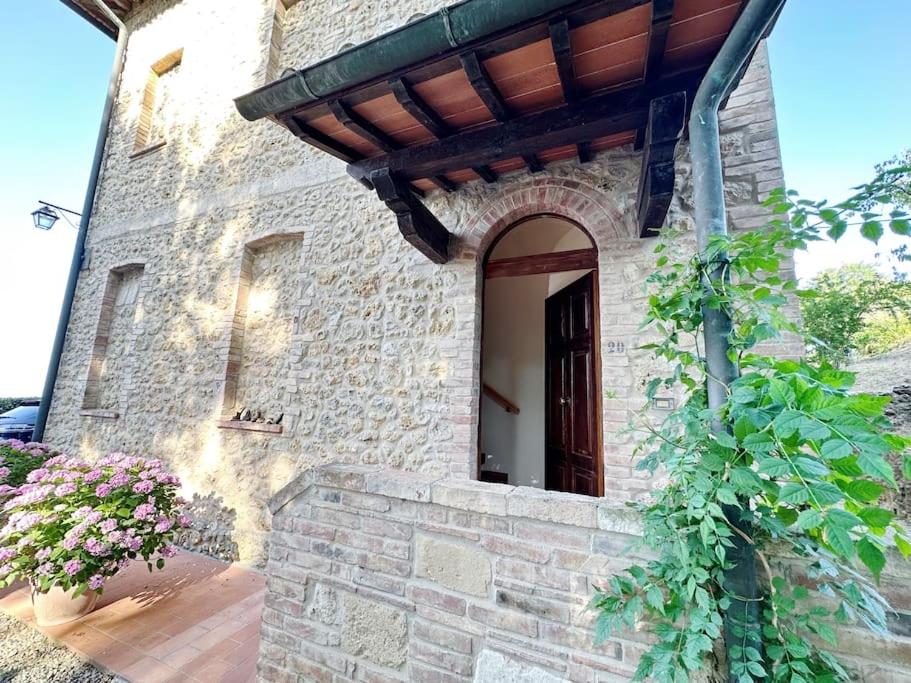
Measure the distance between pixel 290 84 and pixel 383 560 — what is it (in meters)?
2.42

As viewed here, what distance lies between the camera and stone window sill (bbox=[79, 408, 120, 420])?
4.79 metres

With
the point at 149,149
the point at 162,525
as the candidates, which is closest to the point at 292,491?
the point at 162,525

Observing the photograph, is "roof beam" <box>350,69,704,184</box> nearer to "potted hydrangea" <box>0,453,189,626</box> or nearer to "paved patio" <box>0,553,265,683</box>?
"potted hydrangea" <box>0,453,189,626</box>

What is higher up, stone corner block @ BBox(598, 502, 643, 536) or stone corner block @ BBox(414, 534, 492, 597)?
stone corner block @ BBox(598, 502, 643, 536)

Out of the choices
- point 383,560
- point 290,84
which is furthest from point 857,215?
point 290,84

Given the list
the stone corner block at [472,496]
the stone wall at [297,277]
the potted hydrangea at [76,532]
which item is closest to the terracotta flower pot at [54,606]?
the potted hydrangea at [76,532]

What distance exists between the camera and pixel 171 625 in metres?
2.56

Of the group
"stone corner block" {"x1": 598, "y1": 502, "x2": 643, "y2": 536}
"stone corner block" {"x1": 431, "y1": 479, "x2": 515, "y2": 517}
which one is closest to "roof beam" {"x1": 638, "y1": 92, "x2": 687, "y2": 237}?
"stone corner block" {"x1": 598, "y1": 502, "x2": 643, "y2": 536}

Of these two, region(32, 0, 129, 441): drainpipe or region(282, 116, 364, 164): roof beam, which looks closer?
region(282, 116, 364, 164): roof beam

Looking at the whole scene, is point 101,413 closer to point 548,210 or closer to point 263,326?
point 263,326

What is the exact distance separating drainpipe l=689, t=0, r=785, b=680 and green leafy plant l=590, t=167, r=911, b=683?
0.04 feet

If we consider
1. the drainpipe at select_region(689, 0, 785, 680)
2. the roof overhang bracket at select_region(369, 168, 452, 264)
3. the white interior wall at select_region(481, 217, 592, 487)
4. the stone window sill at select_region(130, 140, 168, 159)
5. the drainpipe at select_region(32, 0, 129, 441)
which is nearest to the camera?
the drainpipe at select_region(689, 0, 785, 680)

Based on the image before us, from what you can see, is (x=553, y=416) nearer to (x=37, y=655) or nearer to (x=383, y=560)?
(x=383, y=560)

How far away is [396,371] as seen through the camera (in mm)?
3117
